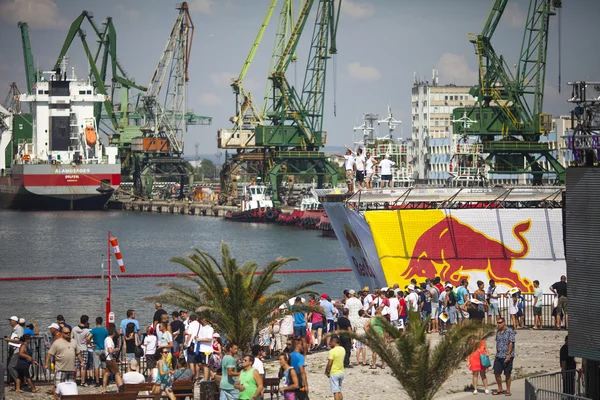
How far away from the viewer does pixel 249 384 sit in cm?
1645

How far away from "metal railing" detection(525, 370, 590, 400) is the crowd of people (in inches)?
32.5

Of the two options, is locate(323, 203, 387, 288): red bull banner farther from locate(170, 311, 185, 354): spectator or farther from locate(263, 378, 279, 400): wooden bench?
locate(263, 378, 279, 400): wooden bench

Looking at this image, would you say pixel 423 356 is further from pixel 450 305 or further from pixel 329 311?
pixel 450 305

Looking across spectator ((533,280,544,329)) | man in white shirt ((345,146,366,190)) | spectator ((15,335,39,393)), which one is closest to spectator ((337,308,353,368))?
spectator ((15,335,39,393))

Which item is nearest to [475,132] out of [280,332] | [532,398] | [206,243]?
[206,243]

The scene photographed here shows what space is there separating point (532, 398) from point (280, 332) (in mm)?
7841

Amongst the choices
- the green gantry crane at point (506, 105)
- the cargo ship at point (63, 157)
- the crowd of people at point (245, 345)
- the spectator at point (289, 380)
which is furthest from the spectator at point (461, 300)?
the cargo ship at point (63, 157)

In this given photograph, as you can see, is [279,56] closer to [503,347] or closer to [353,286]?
[353,286]

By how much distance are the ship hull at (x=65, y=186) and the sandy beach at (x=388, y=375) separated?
105777 mm

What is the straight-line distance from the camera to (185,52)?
155625mm

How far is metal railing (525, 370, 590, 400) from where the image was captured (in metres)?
16.4

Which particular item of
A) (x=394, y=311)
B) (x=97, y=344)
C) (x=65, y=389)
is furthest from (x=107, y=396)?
(x=394, y=311)

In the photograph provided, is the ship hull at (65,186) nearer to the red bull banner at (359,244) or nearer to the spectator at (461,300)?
the red bull banner at (359,244)

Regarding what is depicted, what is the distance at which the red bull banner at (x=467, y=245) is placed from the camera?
3328 cm
